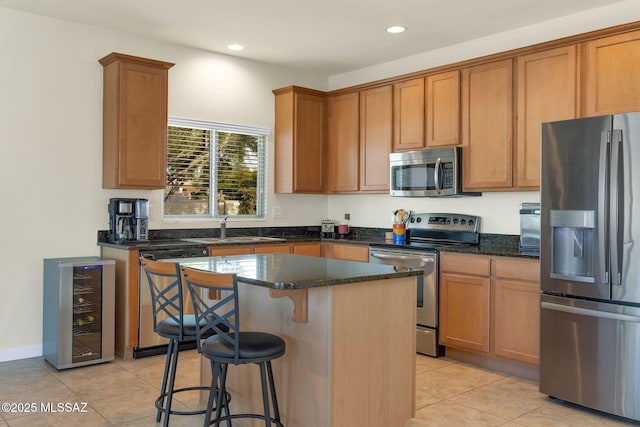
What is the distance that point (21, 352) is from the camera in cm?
425

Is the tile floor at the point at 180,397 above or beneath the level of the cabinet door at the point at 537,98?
beneath

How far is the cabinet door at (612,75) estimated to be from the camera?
11.8ft

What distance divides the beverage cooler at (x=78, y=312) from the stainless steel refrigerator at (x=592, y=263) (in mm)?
3195

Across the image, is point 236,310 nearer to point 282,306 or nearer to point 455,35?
point 282,306

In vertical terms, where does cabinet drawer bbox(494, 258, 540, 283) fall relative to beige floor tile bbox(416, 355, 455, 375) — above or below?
above

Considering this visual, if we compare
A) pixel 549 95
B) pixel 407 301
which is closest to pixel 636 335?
pixel 407 301

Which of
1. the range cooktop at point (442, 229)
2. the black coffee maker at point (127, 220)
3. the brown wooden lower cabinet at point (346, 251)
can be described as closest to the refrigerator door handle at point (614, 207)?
the range cooktop at point (442, 229)

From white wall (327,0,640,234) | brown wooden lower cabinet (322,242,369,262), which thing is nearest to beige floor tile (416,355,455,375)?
brown wooden lower cabinet (322,242,369,262)

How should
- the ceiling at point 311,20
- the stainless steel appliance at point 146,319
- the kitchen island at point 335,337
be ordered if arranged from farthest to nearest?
the stainless steel appliance at point 146,319, the ceiling at point 311,20, the kitchen island at point 335,337

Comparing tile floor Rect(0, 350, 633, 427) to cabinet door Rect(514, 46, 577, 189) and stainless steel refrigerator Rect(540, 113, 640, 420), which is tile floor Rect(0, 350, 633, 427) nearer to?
stainless steel refrigerator Rect(540, 113, 640, 420)

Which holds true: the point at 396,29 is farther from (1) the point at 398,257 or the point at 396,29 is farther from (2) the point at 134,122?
(2) the point at 134,122

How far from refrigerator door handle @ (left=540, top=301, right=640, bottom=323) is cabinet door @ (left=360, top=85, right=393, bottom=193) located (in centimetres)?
223

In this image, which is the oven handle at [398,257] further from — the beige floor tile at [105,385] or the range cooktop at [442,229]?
the beige floor tile at [105,385]

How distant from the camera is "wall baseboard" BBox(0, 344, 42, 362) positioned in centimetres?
418
